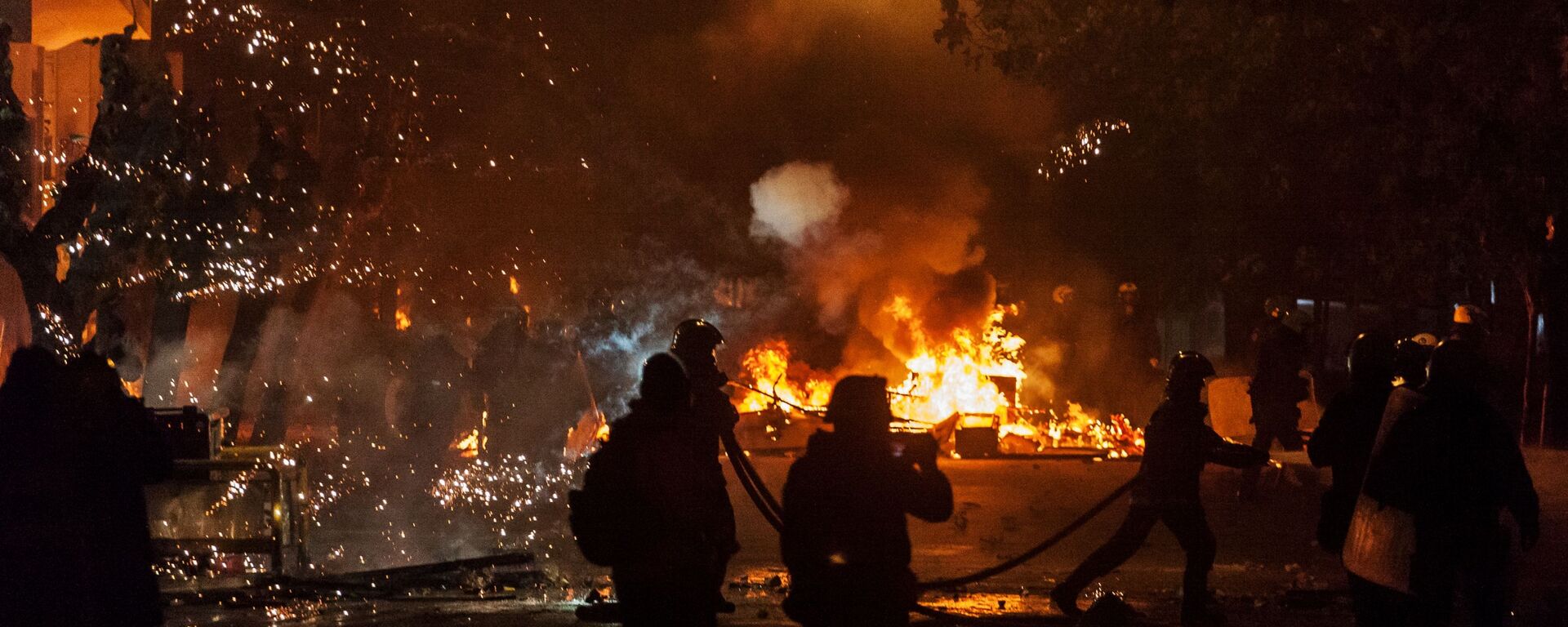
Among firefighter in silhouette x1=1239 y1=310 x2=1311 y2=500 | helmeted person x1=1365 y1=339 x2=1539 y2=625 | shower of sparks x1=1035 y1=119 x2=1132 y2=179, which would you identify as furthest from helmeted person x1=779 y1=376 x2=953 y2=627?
shower of sparks x1=1035 y1=119 x2=1132 y2=179

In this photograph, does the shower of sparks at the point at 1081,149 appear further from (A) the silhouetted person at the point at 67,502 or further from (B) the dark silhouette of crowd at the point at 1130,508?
(A) the silhouetted person at the point at 67,502

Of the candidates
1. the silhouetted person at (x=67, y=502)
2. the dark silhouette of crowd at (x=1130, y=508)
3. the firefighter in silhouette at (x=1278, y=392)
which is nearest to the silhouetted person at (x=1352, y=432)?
the dark silhouette of crowd at (x=1130, y=508)

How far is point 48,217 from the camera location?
1208cm

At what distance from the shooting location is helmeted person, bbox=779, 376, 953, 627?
4.63 metres

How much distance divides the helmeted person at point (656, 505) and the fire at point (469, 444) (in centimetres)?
1173

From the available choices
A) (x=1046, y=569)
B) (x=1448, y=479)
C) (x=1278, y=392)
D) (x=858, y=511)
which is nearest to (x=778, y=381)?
(x=1278, y=392)

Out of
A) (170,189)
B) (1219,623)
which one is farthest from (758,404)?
(1219,623)

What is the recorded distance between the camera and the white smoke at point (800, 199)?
20.0m

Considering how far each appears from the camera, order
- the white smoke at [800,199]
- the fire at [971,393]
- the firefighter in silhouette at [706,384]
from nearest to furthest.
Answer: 1. the firefighter in silhouette at [706,384]
2. the fire at [971,393]
3. the white smoke at [800,199]

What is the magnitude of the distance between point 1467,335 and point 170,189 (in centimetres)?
1225

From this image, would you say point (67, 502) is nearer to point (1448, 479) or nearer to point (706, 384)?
point (706, 384)

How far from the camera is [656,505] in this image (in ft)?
15.6

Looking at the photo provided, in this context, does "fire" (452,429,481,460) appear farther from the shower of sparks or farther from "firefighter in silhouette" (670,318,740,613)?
"firefighter in silhouette" (670,318,740,613)

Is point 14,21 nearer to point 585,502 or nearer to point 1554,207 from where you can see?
point 585,502
